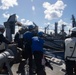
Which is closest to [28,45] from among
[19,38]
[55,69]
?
[55,69]

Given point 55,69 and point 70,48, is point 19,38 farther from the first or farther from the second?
point 70,48

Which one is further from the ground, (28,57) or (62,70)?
(28,57)

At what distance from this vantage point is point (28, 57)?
8.64m

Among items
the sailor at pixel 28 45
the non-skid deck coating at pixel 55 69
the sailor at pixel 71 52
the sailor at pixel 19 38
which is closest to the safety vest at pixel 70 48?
the sailor at pixel 71 52

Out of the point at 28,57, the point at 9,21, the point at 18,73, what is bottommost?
the point at 18,73

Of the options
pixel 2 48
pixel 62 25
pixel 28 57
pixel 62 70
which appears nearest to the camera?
pixel 2 48

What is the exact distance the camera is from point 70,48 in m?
7.10

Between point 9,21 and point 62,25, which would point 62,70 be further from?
point 62,25

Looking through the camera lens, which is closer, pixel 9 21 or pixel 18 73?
pixel 18 73

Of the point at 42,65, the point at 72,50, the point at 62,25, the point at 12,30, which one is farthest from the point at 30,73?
the point at 62,25

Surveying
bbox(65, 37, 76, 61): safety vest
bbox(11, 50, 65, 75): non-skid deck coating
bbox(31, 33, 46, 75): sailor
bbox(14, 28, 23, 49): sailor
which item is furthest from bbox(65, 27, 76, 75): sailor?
bbox(14, 28, 23, 49): sailor

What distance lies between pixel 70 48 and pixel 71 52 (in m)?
0.16

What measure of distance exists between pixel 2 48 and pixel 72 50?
217cm

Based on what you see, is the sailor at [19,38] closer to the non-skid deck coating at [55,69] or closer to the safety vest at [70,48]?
the non-skid deck coating at [55,69]
